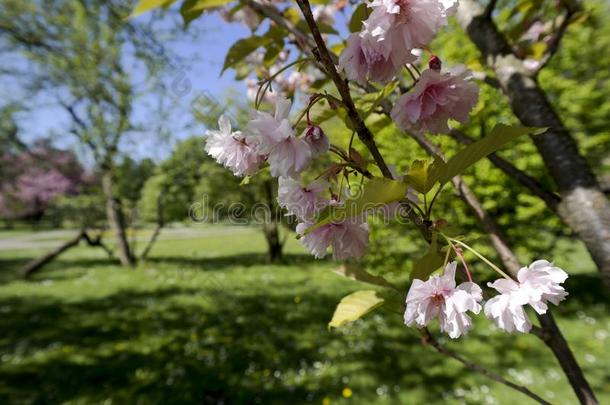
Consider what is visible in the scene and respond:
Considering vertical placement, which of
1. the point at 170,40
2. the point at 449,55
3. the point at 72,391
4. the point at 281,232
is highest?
the point at 170,40

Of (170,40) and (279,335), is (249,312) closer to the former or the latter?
(279,335)

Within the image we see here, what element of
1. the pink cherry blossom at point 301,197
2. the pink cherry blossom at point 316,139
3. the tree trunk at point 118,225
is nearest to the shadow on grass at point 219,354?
the pink cherry blossom at point 301,197

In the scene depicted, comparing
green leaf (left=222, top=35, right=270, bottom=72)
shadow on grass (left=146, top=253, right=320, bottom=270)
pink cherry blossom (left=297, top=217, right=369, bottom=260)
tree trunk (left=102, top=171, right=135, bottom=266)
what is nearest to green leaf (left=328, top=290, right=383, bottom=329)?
pink cherry blossom (left=297, top=217, right=369, bottom=260)

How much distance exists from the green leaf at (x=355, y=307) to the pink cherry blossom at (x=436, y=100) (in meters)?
0.36

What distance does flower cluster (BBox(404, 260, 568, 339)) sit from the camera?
1.69 ft

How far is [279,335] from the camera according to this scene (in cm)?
457

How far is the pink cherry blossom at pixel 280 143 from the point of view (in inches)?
20.4

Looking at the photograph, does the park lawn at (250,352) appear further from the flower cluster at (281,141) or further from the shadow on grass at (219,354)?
the flower cluster at (281,141)

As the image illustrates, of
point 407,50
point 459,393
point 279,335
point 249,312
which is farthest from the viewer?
point 249,312

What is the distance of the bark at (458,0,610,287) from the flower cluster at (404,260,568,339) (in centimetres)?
37

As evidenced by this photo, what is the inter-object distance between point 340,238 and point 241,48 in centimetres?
77

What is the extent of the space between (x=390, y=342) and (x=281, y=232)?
7.46 meters

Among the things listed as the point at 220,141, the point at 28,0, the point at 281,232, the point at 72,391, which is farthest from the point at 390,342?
the point at 28,0

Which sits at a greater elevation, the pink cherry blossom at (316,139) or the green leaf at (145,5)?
the green leaf at (145,5)
